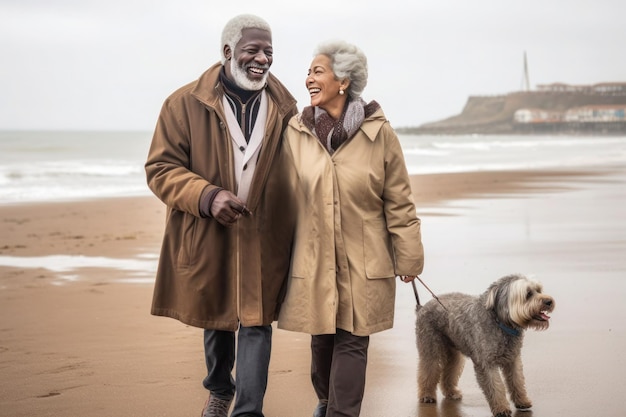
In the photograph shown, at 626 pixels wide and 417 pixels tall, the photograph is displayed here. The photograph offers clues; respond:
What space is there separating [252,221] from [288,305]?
17.2 inches

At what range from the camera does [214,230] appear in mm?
4355

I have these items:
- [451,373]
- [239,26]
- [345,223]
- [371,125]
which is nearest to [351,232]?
[345,223]

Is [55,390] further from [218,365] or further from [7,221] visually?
[7,221]

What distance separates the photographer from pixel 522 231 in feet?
40.1

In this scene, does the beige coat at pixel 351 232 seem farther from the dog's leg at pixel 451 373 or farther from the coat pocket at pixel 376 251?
the dog's leg at pixel 451 373

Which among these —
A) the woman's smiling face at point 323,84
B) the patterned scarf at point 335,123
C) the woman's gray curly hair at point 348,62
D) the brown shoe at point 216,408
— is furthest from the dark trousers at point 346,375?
the woman's gray curly hair at point 348,62

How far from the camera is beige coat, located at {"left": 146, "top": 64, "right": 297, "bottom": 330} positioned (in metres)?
4.36

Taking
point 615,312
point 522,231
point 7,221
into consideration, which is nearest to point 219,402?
point 615,312

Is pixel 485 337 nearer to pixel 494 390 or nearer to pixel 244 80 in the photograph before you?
pixel 494 390

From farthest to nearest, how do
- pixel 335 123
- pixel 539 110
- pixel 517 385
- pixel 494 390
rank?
pixel 539 110
pixel 517 385
pixel 494 390
pixel 335 123

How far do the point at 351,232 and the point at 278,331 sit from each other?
8.36 feet

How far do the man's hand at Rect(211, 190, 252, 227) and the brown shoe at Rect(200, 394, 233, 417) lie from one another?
1.06m

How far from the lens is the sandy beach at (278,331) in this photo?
5.10m

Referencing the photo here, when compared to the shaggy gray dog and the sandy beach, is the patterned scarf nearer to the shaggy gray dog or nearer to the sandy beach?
the shaggy gray dog
